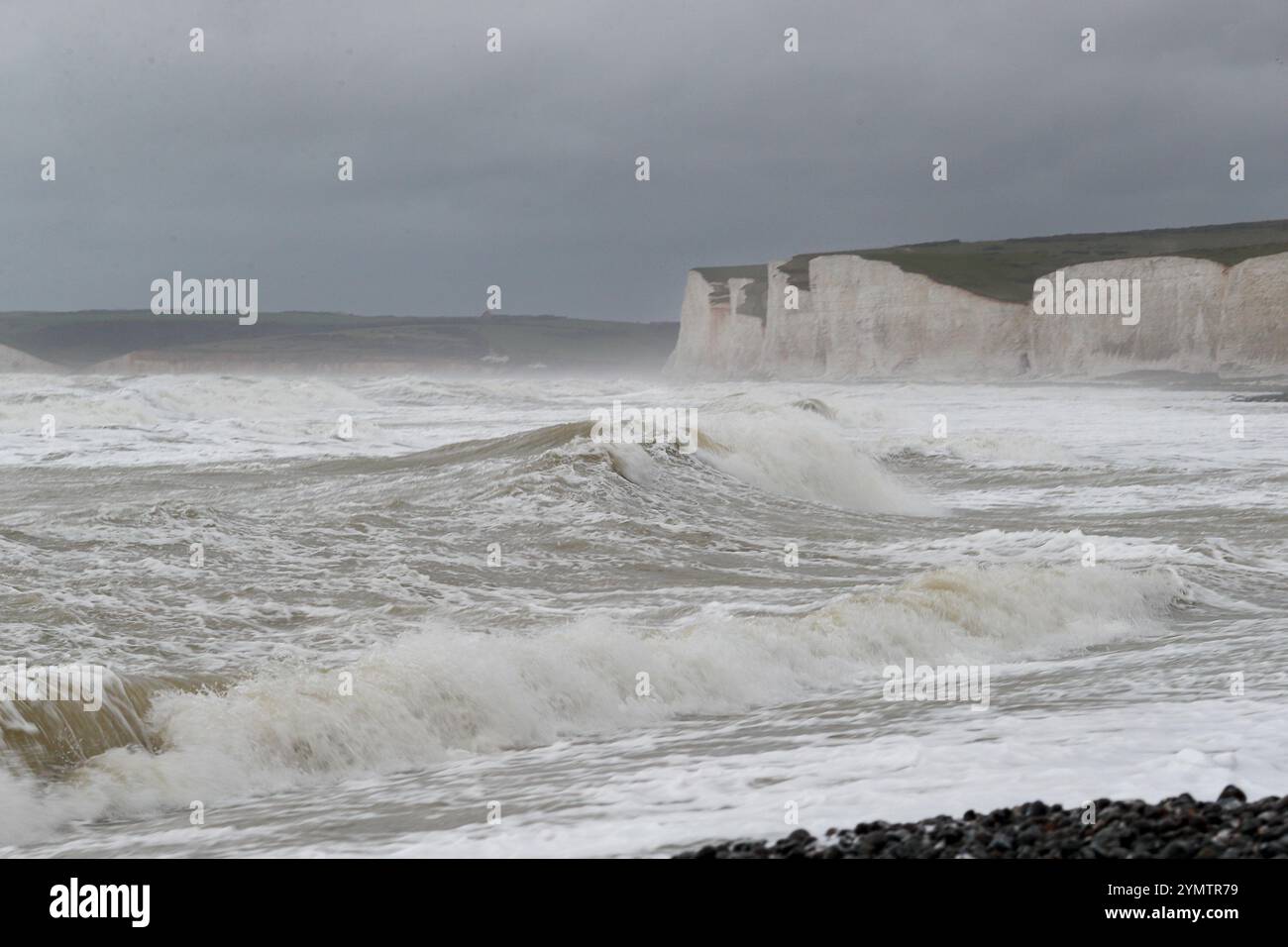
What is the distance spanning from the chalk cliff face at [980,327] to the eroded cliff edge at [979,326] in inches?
2.6

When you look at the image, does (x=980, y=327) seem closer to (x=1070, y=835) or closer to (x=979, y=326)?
(x=979, y=326)

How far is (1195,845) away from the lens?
4.43m

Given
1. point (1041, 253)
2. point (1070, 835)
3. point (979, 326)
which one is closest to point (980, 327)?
point (979, 326)

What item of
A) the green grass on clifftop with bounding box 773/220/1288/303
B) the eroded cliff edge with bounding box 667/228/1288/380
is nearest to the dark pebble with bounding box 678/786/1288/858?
the eroded cliff edge with bounding box 667/228/1288/380

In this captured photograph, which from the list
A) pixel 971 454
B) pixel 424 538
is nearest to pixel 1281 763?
pixel 424 538

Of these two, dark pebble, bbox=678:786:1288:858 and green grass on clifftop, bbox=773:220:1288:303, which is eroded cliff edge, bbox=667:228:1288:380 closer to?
green grass on clifftop, bbox=773:220:1288:303

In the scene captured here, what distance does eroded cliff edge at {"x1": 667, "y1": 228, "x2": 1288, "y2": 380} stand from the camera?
60.7 meters

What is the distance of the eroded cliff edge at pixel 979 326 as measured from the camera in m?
60.7

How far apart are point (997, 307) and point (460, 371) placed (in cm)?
9991

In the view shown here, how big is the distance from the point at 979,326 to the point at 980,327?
95 mm

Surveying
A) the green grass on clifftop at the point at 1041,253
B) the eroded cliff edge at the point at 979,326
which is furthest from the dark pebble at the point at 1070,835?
the green grass on clifftop at the point at 1041,253

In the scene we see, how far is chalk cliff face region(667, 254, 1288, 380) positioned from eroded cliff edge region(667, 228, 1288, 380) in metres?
0.07

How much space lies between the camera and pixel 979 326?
73.1 meters
